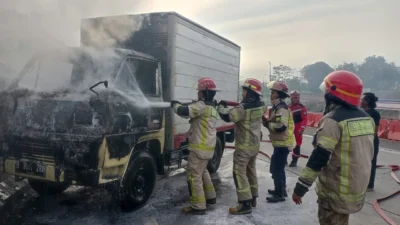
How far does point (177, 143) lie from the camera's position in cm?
563

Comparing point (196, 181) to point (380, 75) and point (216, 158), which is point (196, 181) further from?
point (380, 75)

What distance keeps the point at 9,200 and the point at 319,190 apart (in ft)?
13.8

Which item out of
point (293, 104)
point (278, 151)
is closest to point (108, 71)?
point (278, 151)

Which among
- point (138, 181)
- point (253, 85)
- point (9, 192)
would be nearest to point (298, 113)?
point (253, 85)

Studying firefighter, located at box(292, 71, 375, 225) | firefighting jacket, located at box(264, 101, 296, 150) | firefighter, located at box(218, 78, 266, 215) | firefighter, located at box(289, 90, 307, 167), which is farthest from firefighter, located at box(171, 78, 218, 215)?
firefighter, located at box(289, 90, 307, 167)

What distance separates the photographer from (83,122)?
392 centimetres

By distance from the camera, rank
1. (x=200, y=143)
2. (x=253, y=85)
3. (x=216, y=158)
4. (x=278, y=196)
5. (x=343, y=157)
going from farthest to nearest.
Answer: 1. (x=216, y=158)
2. (x=278, y=196)
3. (x=253, y=85)
4. (x=200, y=143)
5. (x=343, y=157)

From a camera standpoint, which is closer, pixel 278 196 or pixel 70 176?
pixel 70 176

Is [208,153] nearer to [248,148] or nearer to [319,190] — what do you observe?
[248,148]

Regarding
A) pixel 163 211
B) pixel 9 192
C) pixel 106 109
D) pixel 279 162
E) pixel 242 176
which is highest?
pixel 106 109

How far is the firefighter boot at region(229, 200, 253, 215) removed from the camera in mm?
4875

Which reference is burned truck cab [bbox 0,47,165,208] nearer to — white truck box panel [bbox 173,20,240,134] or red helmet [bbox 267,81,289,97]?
white truck box panel [bbox 173,20,240,134]

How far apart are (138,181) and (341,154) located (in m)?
2.90

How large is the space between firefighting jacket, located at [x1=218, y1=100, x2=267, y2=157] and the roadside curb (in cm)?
316
